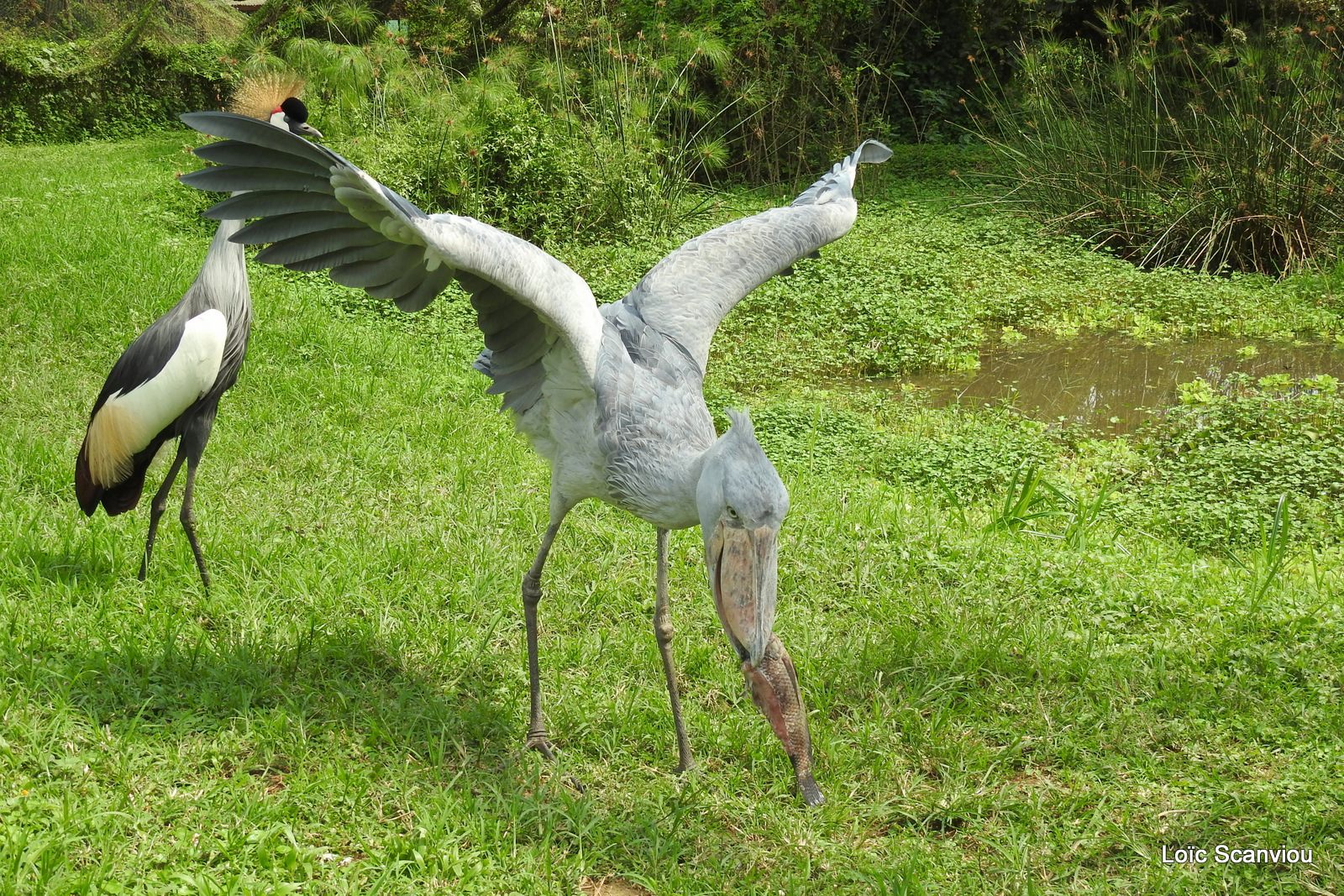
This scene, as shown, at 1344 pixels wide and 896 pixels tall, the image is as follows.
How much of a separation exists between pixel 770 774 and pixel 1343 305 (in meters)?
6.26

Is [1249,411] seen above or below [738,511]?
below

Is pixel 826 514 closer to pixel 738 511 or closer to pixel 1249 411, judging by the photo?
pixel 738 511

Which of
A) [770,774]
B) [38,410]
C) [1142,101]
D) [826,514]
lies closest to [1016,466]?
[826,514]

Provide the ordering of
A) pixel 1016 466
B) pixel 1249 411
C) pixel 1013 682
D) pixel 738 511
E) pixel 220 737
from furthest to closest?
1. pixel 1249 411
2. pixel 1016 466
3. pixel 1013 682
4. pixel 220 737
5. pixel 738 511

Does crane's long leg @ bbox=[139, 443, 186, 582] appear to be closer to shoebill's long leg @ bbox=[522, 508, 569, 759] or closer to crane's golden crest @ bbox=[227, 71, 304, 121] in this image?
shoebill's long leg @ bbox=[522, 508, 569, 759]

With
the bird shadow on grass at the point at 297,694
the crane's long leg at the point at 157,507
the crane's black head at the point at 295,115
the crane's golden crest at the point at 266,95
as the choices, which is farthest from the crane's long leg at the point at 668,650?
the crane's golden crest at the point at 266,95

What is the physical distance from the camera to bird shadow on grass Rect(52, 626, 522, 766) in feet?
9.21

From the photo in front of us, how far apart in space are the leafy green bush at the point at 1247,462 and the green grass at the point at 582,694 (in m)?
Answer: 0.39

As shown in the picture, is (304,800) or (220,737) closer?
(304,800)

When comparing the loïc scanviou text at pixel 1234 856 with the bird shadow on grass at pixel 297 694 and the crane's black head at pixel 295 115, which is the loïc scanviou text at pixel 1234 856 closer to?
the bird shadow on grass at pixel 297 694

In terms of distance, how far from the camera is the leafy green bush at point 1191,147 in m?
7.80

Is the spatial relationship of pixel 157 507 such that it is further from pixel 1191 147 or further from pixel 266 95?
pixel 1191 147

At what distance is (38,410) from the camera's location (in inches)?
186

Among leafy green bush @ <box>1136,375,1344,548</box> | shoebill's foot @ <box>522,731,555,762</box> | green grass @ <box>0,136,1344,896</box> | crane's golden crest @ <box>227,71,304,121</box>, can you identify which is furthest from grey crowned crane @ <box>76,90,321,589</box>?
leafy green bush @ <box>1136,375,1344,548</box>
